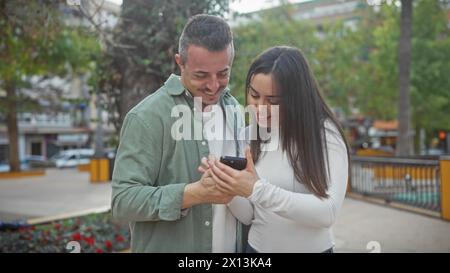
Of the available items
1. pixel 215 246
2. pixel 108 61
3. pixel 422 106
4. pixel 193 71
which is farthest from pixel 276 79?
pixel 422 106

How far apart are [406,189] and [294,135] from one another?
24.2 feet

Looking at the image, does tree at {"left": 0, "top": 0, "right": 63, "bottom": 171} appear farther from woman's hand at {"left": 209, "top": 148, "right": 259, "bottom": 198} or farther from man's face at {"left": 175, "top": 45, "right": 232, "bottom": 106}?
woman's hand at {"left": 209, "top": 148, "right": 259, "bottom": 198}

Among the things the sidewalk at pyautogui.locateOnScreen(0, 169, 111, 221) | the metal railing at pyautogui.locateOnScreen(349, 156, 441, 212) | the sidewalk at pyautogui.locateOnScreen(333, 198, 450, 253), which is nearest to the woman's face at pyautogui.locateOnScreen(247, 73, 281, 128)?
the sidewalk at pyautogui.locateOnScreen(333, 198, 450, 253)

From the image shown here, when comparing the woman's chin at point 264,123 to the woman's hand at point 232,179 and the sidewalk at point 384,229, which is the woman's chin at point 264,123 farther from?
the sidewalk at point 384,229

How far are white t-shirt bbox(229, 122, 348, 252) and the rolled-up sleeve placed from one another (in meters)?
0.29

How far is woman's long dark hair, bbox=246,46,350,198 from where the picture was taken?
1533 mm

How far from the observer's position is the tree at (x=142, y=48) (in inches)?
156

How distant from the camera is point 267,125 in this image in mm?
1641

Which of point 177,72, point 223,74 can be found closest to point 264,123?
point 223,74

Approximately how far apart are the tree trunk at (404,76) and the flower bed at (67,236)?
8756mm

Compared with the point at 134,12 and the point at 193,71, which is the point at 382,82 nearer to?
the point at 134,12

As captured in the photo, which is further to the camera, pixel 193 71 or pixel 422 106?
pixel 422 106

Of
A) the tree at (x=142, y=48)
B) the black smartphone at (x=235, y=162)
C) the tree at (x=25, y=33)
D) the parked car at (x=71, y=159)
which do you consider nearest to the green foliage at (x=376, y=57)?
the tree at (x=25, y=33)

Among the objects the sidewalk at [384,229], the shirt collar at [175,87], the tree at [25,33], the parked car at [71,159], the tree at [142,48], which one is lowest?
the parked car at [71,159]
